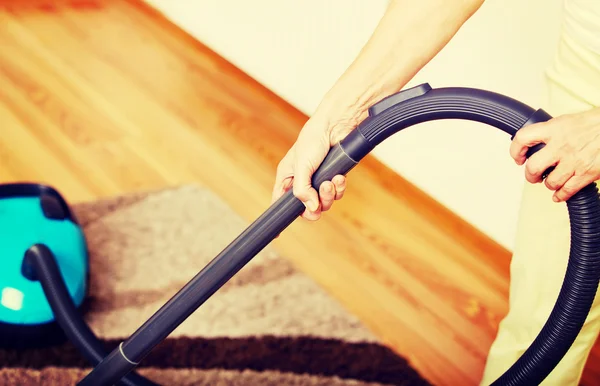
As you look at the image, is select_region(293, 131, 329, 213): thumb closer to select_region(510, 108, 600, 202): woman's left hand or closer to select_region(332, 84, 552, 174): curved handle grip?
select_region(332, 84, 552, 174): curved handle grip

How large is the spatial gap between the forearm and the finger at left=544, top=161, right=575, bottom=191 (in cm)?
28

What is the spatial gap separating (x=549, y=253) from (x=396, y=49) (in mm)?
398

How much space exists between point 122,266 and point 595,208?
1.15 meters

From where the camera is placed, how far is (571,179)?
778 mm

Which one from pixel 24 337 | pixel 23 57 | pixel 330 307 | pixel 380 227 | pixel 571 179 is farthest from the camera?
pixel 23 57

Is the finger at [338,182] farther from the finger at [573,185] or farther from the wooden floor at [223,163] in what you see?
the wooden floor at [223,163]

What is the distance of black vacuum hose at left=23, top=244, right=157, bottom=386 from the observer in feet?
4.00

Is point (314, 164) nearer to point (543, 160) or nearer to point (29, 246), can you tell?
point (543, 160)

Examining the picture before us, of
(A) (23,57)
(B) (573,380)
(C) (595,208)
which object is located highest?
(C) (595,208)

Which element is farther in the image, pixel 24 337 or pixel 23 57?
pixel 23 57

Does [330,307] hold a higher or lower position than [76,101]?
higher

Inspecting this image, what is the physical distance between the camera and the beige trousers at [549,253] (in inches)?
36.1

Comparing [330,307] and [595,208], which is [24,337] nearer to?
[330,307]

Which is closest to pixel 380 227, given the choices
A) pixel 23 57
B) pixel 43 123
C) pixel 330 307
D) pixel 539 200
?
pixel 330 307
